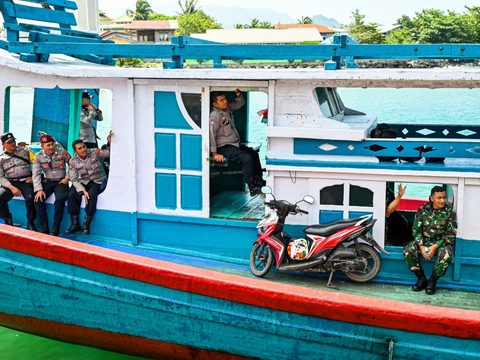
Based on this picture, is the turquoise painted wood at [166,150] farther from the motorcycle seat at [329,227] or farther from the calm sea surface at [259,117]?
the calm sea surface at [259,117]

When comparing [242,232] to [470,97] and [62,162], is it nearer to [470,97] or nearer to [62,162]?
[62,162]

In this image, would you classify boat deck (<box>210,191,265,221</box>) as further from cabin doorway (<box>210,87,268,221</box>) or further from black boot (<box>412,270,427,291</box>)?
black boot (<box>412,270,427,291</box>)

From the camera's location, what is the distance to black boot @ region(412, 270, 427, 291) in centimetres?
478

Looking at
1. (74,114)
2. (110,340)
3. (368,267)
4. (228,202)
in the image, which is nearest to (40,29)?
(74,114)

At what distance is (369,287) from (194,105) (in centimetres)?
231

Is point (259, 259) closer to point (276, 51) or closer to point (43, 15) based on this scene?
point (276, 51)

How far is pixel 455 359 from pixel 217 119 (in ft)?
10.2

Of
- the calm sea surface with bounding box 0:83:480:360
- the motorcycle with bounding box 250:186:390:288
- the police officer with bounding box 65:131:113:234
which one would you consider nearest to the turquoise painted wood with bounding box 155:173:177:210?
A: the police officer with bounding box 65:131:113:234

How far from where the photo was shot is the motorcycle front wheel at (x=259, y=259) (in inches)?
197

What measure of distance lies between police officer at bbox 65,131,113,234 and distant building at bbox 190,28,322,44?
2.03 meters

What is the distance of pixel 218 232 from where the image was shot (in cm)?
549

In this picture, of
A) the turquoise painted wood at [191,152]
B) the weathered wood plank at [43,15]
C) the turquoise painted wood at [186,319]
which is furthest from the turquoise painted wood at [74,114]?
the turquoise painted wood at [186,319]

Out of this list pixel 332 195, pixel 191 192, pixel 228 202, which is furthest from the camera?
pixel 228 202

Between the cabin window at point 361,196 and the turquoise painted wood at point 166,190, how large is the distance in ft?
5.66
